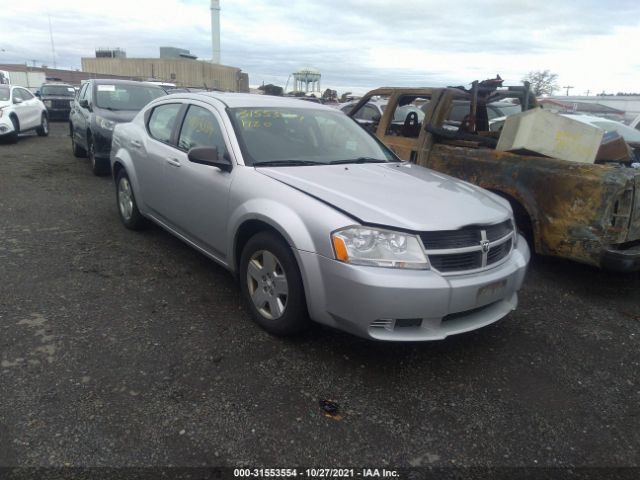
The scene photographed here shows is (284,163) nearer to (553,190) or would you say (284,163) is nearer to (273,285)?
(273,285)

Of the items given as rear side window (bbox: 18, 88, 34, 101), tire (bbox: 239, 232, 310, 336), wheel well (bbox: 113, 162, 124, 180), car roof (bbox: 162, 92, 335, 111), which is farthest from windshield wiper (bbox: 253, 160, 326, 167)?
rear side window (bbox: 18, 88, 34, 101)

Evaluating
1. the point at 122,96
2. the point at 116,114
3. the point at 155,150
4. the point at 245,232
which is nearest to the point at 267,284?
the point at 245,232

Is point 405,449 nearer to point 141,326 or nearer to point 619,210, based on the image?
point 141,326

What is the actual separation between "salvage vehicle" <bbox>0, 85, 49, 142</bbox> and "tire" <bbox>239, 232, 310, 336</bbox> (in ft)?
37.7

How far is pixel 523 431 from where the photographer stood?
2484 millimetres

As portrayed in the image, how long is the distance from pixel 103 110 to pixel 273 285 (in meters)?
6.66

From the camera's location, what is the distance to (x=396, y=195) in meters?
3.10

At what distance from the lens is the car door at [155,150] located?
4391 millimetres

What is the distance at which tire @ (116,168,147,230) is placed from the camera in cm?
516

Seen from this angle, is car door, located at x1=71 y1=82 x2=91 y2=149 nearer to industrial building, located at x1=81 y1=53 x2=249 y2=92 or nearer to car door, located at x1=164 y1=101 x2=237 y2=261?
car door, located at x1=164 y1=101 x2=237 y2=261

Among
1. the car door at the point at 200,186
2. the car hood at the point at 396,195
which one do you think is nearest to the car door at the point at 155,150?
the car door at the point at 200,186

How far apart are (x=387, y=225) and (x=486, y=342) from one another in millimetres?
1332

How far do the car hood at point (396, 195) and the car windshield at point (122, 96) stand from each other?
647cm

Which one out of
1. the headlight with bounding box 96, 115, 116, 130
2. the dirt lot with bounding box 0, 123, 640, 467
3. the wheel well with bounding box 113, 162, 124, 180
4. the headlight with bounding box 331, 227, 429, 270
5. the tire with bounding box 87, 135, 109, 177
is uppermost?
the headlight with bounding box 96, 115, 116, 130
